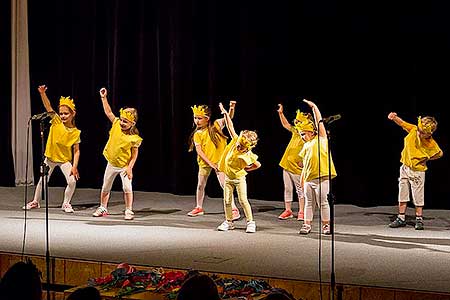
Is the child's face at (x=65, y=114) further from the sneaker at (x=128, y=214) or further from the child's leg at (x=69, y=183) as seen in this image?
the sneaker at (x=128, y=214)

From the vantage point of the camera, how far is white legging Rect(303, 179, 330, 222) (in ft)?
20.7

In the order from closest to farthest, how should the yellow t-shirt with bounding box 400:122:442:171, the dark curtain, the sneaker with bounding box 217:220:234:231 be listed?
the sneaker with bounding box 217:220:234:231, the yellow t-shirt with bounding box 400:122:442:171, the dark curtain

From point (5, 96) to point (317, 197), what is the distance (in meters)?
4.98

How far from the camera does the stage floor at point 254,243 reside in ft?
16.4

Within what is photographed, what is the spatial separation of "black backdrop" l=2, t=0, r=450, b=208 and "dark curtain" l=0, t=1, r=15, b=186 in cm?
30

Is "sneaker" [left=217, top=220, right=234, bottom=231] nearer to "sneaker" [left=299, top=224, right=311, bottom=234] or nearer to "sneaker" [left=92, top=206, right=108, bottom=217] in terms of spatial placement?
"sneaker" [left=299, top=224, right=311, bottom=234]

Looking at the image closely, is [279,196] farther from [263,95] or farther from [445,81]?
[445,81]

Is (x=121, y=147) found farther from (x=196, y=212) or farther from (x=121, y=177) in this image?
(x=196, y=212)

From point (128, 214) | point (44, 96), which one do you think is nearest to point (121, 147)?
point (128, 214)

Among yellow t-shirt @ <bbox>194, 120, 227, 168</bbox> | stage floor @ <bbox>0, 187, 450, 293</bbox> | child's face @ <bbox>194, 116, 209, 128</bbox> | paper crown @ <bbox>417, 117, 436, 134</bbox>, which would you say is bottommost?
stage floor @ <bbox>0, 187, 450, 293</bbox>

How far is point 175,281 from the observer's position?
4.56 meters

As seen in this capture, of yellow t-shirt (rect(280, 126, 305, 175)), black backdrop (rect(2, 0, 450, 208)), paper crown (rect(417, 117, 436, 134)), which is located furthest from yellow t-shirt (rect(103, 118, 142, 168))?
paper crown (rect(417, 117, 436, 134))

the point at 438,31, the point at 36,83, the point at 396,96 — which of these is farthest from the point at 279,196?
the point at 36,83

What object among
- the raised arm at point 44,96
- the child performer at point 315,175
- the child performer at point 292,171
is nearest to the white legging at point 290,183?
the child performer at point 292,171
